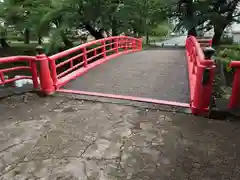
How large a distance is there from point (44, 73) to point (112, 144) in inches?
97.6

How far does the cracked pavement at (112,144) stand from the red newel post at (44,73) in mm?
641

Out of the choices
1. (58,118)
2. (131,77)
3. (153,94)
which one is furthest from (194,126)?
(131,77)

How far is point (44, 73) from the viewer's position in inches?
181

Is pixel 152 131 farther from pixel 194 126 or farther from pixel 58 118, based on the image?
pixel 58 118

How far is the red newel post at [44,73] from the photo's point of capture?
14.8ft

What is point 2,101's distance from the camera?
439 cm

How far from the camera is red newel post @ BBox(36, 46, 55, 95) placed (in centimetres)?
452

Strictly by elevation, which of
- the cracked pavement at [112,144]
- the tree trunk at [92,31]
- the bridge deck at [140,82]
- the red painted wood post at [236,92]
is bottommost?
the cracked pavement at [112,144]

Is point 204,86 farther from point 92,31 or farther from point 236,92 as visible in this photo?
point 92,31

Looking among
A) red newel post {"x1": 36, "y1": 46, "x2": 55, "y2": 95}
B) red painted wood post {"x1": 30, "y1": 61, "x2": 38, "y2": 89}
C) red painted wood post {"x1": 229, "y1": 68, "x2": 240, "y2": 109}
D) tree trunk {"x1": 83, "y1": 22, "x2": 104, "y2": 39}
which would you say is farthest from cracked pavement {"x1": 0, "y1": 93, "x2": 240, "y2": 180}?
tree trunk {"x1": 83, "y1": 22, "x2": 104, "y2": 39}

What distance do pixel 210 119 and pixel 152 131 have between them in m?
1.10

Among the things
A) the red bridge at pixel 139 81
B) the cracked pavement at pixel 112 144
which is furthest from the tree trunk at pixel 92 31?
the cracked pavement at pixel 112 144

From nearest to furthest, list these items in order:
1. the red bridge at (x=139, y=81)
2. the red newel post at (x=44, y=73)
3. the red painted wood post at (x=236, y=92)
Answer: the red painted wood post at (x=236, y=92), the red bridge at (x=139, y=81), the red newel post at (x=44, y=73)

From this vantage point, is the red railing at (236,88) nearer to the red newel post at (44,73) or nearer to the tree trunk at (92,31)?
the red newel post at (44,73)
